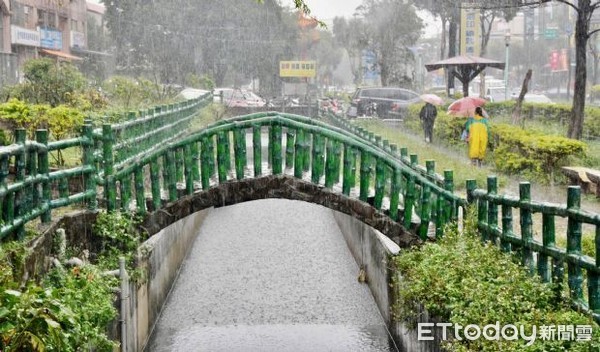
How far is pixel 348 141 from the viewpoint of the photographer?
33.0 feet

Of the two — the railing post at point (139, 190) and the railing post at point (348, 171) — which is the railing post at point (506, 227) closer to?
the railing post at point (348, 171)

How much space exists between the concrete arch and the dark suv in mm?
24017

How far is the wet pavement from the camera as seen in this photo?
11.1m

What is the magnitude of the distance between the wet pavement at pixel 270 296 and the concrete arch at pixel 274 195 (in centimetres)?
164

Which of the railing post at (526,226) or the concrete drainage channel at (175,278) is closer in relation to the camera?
the railing post at (526,226)

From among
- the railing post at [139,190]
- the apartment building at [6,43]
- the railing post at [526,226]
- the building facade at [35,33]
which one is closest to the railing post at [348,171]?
the railing post at [139,190]

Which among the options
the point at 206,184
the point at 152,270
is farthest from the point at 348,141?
the point at 152,270

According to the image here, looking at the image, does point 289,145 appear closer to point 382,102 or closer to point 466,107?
point 466,107

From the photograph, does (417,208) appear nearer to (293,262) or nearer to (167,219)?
(167,219)

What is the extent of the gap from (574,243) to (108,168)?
5.77 meters

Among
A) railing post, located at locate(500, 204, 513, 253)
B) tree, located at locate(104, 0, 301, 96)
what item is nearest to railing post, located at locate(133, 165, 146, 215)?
railing post, located at locate(500, 204, 513, 253)

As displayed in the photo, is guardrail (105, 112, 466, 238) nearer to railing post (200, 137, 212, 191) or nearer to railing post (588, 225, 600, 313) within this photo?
railing post (200, 137, 212, 191)

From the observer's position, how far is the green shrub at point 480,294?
5.99m

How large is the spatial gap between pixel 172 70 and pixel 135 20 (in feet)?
13.5
